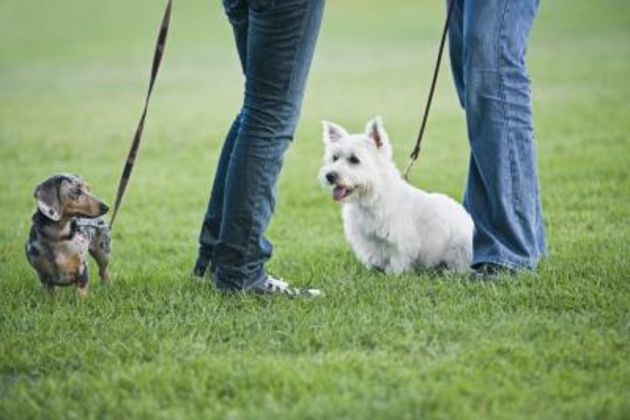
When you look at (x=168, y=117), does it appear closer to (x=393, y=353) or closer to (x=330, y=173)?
(x=330, y=173)

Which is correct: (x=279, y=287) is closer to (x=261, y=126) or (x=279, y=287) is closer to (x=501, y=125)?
(x=261, y=126)

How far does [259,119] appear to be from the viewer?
468 cm

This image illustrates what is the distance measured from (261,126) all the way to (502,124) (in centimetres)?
134

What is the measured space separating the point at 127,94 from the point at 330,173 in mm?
12704

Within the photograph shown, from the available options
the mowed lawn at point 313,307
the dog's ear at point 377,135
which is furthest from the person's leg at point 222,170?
the dog's ear at point 377,135

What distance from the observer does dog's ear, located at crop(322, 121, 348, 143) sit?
6.16 m

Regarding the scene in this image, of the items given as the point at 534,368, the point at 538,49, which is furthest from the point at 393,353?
the point at 538,49

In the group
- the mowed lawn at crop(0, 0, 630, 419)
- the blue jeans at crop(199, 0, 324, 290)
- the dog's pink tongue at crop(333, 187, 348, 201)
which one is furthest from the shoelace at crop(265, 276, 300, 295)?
the dog's pink tongue at crop(333, 187, 348, 201)

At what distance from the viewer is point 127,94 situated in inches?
704

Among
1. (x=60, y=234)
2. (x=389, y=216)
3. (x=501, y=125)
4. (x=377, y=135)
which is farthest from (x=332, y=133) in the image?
(x=60, y=234)

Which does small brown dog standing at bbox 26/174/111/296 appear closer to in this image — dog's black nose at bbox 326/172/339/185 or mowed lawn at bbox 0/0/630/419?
mowed lawn at bbox 0/0/630/419

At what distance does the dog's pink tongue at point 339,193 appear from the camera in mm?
5816

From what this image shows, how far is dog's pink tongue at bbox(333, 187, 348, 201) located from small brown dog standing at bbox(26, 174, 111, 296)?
4.92ft

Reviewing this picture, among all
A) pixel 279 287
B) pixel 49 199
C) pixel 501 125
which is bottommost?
pixel 279 287
